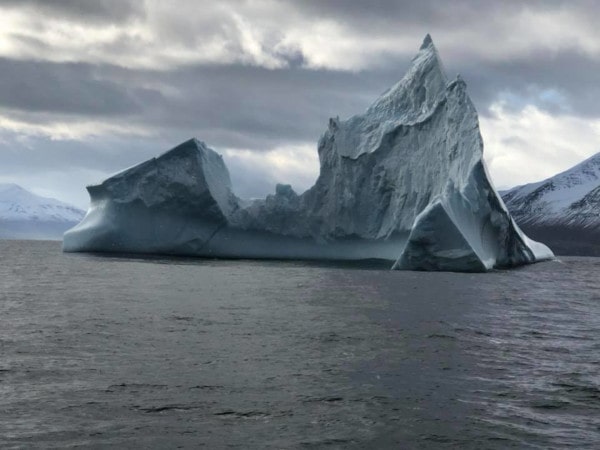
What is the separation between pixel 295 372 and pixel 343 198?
96.6ft

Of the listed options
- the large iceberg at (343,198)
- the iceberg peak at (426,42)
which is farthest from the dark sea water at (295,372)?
the iceberg peak at (426,42)

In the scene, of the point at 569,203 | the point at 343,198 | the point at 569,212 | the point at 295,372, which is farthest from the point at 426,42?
the point at 569,203

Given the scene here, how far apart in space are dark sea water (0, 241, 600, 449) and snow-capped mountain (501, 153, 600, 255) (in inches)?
5105

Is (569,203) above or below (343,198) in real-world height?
above

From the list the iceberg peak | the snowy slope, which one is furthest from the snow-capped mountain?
the iceberg peak

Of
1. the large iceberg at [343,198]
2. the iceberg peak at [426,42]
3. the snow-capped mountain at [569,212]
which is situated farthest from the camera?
the snow-capped mountain at [569,212]

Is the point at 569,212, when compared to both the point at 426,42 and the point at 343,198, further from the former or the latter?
the point at 343,198

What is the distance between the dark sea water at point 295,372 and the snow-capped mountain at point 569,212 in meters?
130

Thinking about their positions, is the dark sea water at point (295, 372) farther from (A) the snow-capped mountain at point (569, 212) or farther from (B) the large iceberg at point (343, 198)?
(A) the snow-capped mountain at point (569, 212)

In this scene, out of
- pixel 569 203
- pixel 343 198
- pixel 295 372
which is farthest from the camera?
pixel 569 203

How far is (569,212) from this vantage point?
176250 mm

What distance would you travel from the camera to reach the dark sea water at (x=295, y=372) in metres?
7.12

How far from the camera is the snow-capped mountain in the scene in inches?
6043

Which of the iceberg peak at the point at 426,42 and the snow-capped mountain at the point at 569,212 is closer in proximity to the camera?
the iceberg peak at the point at 426,42
